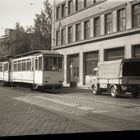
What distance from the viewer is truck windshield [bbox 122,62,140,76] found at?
21087 mm

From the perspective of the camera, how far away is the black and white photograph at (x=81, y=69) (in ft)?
45.4

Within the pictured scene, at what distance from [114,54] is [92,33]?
4.78 meters

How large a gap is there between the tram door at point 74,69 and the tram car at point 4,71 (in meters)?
8.25

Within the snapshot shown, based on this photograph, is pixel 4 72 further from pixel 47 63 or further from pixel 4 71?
pixel 47 63

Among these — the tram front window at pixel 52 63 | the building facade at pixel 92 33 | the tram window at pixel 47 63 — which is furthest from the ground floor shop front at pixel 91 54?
the tram window at pixel 47 63

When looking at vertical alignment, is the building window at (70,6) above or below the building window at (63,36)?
above

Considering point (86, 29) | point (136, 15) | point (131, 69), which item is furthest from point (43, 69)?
point (86, 29)

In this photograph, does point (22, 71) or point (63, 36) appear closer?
point (22, 71)

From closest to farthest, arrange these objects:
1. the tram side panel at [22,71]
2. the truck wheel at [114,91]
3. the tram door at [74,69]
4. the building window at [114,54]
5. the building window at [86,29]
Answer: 1. the truck wheel at [114,91]
2. the tram side panel at [22,71]
3. the building window at [114,54]
4. the building window at [86,29]
5. the tram door at [74,69]

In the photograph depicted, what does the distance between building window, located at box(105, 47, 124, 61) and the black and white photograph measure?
105mm

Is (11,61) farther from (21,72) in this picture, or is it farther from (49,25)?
(49,25)

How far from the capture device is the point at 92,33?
36844 mm

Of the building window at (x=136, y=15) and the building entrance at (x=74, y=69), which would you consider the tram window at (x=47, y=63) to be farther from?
the building entrance at (x=74, y=69)

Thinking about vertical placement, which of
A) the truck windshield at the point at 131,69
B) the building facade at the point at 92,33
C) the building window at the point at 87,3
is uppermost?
the building window at the point at 87,3
